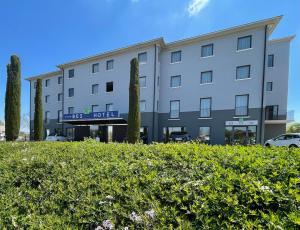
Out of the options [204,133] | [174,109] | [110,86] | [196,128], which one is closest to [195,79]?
[174,109]

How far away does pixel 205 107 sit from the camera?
21969 millimetres

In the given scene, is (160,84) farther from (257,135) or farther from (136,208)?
(136,208)

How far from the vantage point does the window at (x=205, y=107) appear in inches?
857

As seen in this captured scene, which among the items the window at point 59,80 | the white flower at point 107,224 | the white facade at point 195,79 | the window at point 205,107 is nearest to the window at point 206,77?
the white facade at point 195,79

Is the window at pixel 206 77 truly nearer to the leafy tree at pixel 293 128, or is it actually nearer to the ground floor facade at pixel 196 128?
the ground floor facade at pixel 196 128

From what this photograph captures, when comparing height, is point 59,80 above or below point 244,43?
below

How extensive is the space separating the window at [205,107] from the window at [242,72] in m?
3.86

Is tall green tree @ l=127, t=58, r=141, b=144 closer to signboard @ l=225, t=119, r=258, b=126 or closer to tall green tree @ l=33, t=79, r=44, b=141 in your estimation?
tall green tree @ l=33, t=79, r=44, b=141

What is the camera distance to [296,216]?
5.32 feet

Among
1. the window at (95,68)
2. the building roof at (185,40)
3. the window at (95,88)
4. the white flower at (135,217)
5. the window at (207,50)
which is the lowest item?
the white flower at (135,217)

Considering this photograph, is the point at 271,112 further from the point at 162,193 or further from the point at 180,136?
the point at 162,193

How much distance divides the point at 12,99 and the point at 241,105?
66.9 ft

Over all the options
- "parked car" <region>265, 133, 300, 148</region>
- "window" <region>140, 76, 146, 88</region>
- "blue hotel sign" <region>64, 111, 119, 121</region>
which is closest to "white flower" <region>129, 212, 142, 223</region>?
"parked car" <region>265, 133, 300, 148</region>

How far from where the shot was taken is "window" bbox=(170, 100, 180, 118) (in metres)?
23.6
